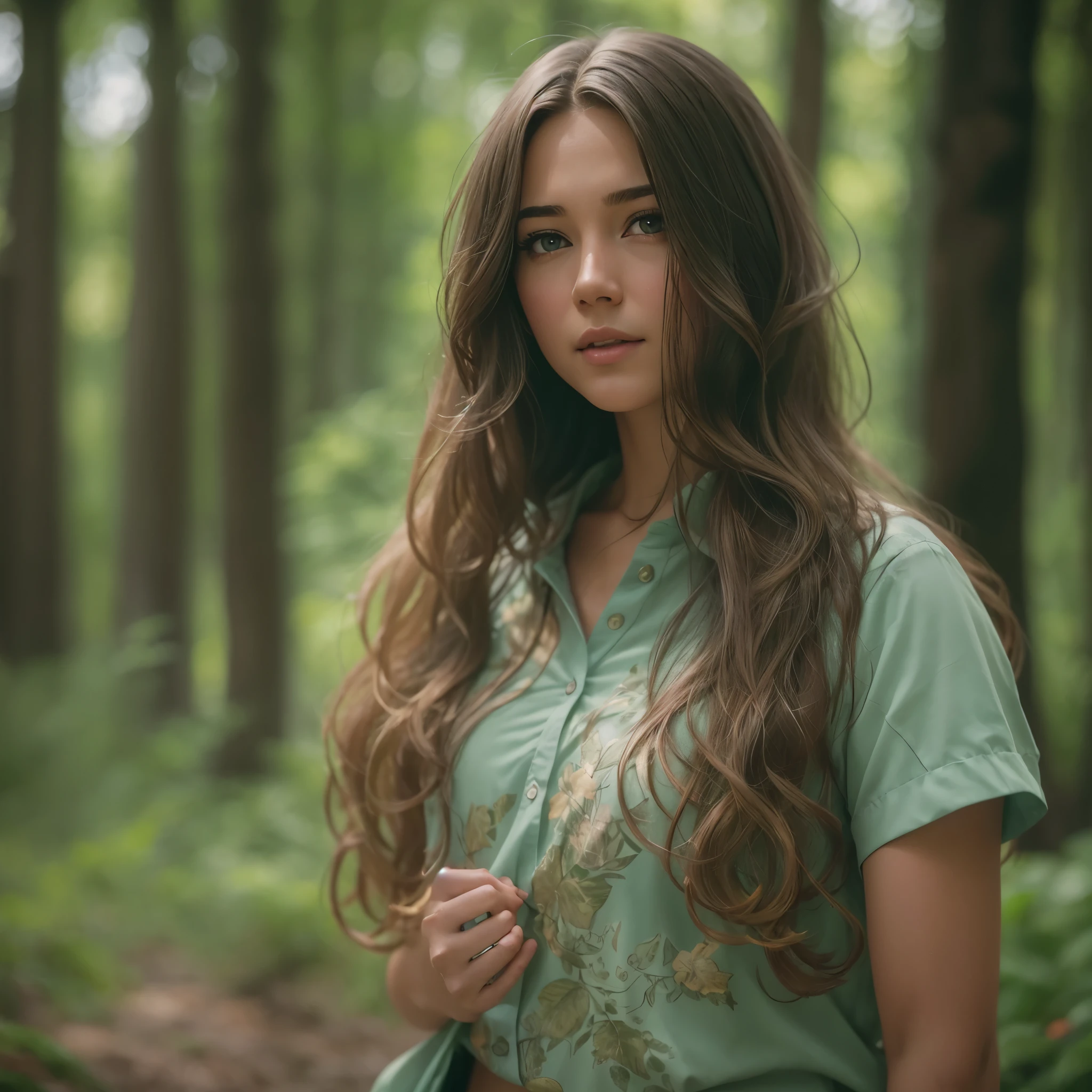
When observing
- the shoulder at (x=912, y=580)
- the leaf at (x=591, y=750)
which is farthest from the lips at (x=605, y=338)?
the leaf at (x=591, y=750)

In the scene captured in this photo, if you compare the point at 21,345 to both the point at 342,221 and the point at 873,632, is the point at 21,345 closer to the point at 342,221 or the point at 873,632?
the point at 342,221

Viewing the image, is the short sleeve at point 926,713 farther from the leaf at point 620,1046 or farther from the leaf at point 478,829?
the leaf at point 478,829

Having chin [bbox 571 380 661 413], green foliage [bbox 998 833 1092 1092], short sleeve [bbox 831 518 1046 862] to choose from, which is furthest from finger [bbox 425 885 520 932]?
green foliage [bbox 998 833 1092 1092]

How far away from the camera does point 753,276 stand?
5.65ft

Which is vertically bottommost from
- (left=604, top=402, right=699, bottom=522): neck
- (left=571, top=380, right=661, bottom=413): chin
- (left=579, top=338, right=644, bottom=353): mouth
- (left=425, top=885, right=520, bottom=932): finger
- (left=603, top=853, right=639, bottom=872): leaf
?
(left=425, top=885, right=520, bottom=932): finger

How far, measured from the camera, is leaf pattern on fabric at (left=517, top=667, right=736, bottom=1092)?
1.56m

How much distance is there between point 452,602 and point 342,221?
1033cm

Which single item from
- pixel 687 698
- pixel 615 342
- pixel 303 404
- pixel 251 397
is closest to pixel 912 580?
pixel 687 698

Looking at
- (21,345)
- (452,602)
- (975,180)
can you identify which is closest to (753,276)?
(452,602)

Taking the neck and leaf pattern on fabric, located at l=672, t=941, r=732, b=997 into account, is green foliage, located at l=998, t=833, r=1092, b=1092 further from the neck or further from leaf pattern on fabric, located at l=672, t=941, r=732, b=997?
the neck

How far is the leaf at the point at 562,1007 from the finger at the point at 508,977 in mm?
56

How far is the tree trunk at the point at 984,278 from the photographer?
130 inches

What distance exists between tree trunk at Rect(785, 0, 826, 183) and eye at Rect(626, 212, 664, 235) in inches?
110

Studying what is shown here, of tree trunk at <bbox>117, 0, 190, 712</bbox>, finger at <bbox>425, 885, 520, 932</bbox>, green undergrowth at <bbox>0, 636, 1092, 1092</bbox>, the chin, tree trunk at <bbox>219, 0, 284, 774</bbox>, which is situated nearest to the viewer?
finger at <bbox>425, 885, 520, 932</bbox>
